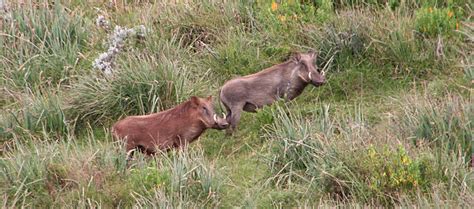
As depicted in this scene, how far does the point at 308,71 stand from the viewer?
11.1 meters

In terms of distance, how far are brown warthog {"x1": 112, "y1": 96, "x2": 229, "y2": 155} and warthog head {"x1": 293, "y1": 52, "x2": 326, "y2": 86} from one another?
119cm

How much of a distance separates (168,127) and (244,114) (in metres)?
1.46

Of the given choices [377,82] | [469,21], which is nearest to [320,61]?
[377,82]

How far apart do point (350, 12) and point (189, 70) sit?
187 centimetres

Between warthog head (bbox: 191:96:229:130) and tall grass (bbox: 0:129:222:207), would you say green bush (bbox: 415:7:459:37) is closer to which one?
warthog head (bbox: 191:96:229:130)

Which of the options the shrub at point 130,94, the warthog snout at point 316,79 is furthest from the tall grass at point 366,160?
the shrub at point 130,94

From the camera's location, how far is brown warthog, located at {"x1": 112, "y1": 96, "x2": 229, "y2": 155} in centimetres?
1025

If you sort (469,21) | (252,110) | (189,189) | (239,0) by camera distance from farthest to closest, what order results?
(239,0), (469,21), (252,110), (189,189)

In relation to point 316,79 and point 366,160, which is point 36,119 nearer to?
point 316,79

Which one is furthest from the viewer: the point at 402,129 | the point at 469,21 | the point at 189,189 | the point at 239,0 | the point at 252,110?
the point at 239,0

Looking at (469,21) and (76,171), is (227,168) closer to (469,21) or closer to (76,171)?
(76,171)

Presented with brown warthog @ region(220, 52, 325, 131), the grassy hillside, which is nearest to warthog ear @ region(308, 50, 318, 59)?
brown warthog @ region(220, 52, 325, 131)

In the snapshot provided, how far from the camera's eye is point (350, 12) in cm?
1251

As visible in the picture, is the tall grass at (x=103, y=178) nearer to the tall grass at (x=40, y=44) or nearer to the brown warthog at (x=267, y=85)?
the brown warthog at (x=267, y=85)
